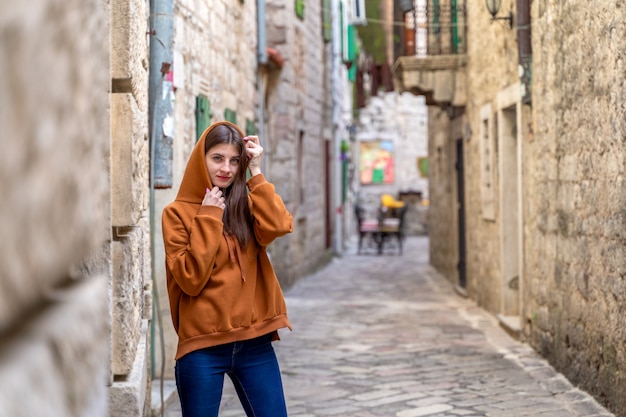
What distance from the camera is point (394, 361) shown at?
26.5 feet

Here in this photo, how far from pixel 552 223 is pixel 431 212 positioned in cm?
1059

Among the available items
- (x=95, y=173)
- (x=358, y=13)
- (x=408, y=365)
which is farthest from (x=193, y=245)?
(x=358, y=13)

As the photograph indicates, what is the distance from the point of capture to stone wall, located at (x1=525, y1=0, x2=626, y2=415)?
5.83 metres

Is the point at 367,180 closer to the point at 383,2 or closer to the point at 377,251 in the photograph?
the point at 383,2

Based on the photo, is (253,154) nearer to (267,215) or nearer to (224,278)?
(267,215)

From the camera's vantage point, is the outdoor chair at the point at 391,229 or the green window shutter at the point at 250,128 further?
the outdoor chair at the point at 391,229

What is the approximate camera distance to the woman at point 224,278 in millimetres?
3357

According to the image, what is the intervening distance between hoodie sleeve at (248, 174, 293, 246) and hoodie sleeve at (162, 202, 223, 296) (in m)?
0.15

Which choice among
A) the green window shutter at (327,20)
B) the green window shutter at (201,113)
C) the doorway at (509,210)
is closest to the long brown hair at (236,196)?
the green window shutter at (201,113)

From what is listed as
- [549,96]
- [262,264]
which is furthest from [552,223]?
[262,264]

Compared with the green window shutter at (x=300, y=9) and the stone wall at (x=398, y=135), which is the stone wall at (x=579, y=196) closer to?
the green window shutter at (x=300, y=9)

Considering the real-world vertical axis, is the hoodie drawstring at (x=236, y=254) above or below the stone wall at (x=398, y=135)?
below

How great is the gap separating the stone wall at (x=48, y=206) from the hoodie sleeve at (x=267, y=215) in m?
2.29

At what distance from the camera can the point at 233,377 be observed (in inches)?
136
